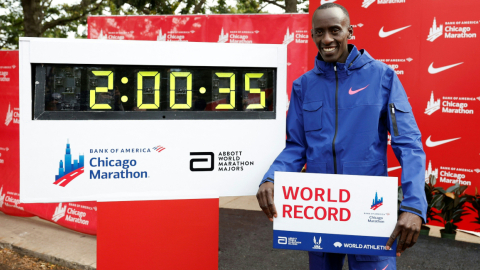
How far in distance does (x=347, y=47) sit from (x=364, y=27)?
3.83 m

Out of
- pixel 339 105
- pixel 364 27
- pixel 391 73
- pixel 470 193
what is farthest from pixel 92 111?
pixel 470 193

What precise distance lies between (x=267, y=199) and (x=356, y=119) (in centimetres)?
59

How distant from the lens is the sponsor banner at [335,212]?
1.94m

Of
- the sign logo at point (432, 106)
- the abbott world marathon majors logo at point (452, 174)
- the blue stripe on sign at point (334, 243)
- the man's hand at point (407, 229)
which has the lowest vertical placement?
the abbott world marathon majors logo at point (452, 174)

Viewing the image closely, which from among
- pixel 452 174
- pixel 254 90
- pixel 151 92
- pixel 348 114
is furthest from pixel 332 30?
pixel 452 174

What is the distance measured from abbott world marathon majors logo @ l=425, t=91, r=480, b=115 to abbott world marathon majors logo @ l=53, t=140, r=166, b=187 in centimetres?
439

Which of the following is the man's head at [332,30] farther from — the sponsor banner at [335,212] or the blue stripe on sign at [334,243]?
the blue stripe on sign at [334,243]

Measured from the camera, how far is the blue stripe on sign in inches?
76.1

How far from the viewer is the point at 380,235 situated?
1.93m

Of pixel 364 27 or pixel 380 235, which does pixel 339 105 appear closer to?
pixel 380 235

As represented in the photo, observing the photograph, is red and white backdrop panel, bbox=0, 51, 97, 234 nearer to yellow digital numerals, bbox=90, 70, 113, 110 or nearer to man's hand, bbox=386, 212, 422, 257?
yellow digital numerals, bbox=90, 70, 113, 110

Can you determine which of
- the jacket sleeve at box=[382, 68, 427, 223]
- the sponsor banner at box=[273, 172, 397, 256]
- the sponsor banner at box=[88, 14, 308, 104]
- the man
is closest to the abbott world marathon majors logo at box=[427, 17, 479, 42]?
the sponsor banner at box=[88, 14, 308, 104]

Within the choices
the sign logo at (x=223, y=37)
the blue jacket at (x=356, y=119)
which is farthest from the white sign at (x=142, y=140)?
the sign logo at (x=223, y=37)

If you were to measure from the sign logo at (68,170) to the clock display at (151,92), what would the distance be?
21cm
